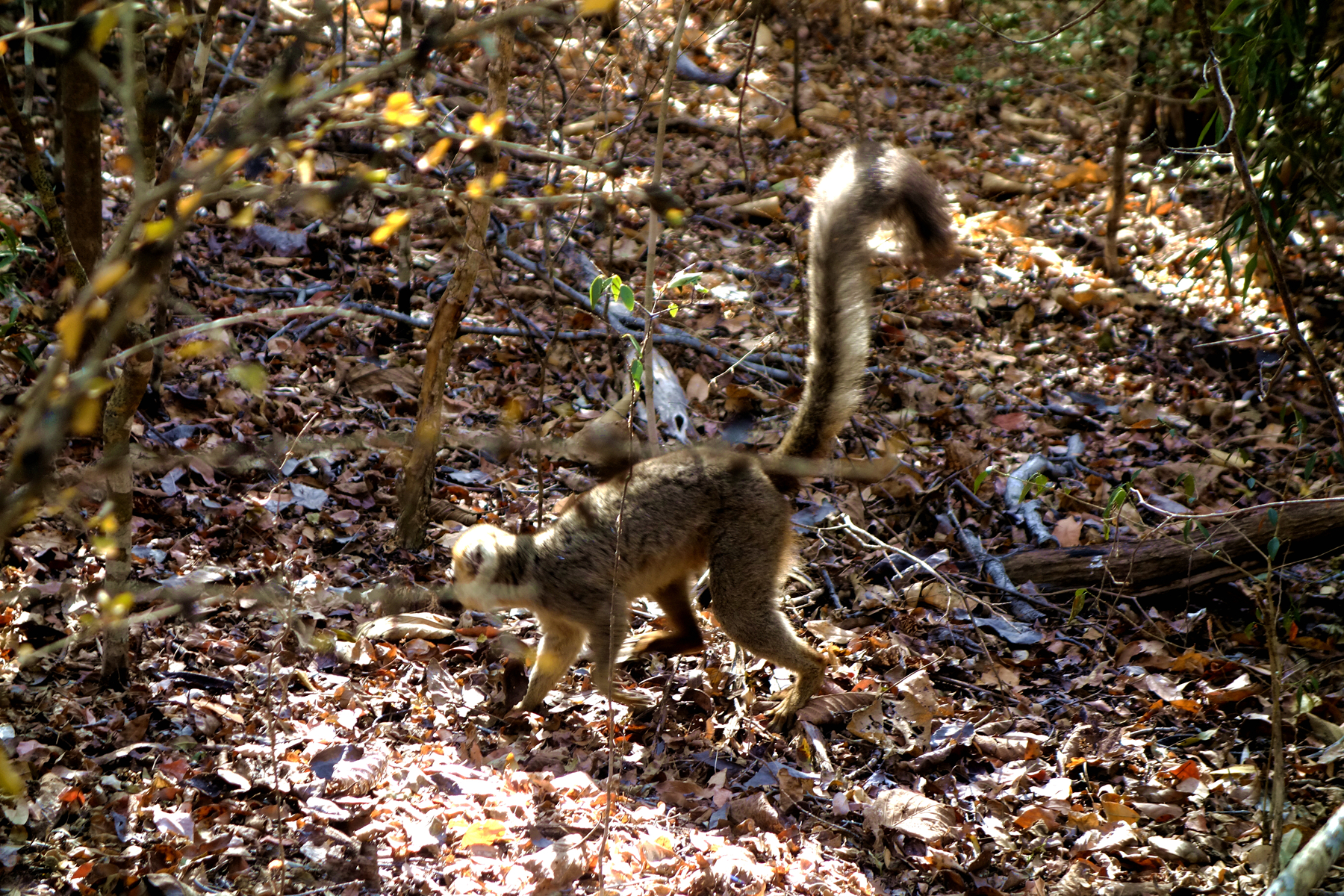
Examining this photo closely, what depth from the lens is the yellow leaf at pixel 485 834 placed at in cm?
395

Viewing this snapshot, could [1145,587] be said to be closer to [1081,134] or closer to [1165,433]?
[1165,433]

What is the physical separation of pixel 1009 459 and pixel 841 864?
12.8 ft

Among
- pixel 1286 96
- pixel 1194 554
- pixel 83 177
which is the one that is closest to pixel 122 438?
pixel 83 177

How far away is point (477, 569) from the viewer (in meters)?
4.95

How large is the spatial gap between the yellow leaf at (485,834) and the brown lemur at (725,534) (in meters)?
1.07

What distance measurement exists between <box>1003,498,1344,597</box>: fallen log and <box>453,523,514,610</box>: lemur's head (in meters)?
3.19

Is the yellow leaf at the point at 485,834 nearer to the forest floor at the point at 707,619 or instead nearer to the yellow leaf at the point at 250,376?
the forest floor at the point at 707,619

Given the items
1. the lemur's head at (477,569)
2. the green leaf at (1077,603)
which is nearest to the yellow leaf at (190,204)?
the lemur's head at (477,569)

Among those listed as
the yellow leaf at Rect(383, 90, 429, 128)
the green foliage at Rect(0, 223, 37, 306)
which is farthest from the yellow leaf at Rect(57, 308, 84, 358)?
the green foliage at Rect(0, 223, 37, 306)

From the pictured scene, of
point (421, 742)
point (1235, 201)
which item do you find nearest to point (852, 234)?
point (421, 742)

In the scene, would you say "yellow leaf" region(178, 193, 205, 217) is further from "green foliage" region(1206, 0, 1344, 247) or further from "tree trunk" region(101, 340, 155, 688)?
"green foliage" region(1206, 0, 1344, 247)

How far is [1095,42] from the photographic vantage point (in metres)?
10.6

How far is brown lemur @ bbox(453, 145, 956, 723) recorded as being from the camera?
504cm

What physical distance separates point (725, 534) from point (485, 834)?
187 cm
